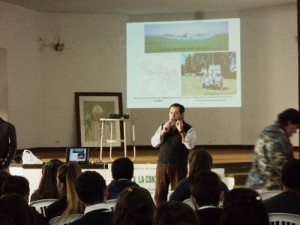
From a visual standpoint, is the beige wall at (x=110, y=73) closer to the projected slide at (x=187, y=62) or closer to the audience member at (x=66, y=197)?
the projected slide at (x=187, y=62)

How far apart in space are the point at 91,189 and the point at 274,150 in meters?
1.82

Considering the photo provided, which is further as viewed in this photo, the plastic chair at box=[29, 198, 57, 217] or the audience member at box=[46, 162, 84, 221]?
the plastic chair at box=[29, 198, 57, 217]

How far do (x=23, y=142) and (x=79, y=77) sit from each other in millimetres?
1871

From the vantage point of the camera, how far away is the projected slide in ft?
39.9

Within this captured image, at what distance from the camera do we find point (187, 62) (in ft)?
40.2

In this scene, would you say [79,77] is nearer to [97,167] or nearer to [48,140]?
[48,140]

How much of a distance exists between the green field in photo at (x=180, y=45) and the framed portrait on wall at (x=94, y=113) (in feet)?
4.22

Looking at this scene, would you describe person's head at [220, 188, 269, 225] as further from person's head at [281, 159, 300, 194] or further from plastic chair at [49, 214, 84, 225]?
plastic chair at [49, 214, 84, 225]

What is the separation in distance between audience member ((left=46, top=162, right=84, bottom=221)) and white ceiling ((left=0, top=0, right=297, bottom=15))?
24.8ft

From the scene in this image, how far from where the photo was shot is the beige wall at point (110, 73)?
11.9 meters

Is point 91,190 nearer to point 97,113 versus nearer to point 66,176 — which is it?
point 66,176

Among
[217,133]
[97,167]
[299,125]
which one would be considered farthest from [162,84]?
[299,125]

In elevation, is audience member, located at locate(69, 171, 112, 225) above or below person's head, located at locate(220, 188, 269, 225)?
below

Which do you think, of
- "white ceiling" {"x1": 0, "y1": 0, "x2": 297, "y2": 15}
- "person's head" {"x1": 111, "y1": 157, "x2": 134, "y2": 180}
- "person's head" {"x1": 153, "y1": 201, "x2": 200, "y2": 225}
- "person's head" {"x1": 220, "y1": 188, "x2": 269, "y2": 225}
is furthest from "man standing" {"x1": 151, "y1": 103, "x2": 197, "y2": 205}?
"white ceiling" {"x1": 0, "y1": 0, "x2": 297, "y2": 15}
